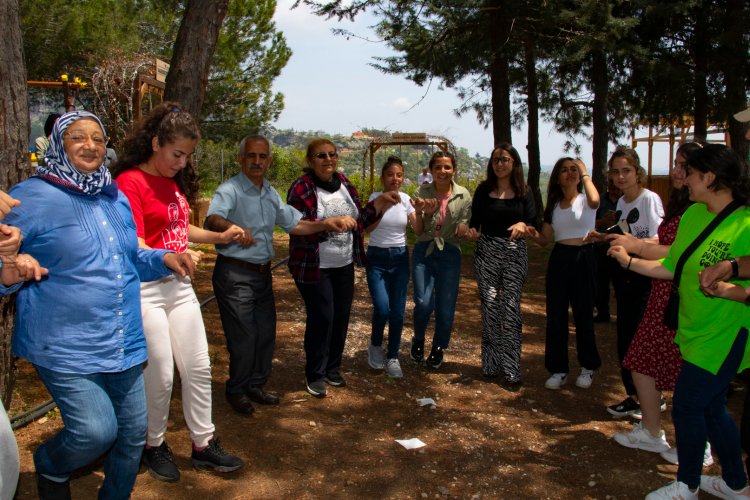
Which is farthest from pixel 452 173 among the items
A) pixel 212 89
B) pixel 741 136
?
pixel 212 89

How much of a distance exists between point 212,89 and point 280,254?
13.3 m

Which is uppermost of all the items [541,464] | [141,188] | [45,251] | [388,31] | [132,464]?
[388,31]

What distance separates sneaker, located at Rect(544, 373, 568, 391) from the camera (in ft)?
16.5

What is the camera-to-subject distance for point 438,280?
5.28 m

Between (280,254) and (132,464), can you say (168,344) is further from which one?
(280,254)

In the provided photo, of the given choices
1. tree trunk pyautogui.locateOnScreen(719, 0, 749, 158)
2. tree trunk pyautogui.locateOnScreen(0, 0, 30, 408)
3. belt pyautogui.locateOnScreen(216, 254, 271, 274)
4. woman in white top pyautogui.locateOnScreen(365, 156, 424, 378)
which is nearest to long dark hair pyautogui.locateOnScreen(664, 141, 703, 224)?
woman in white top pyautogui.locateOnScreen(365, 156, 424, 378)

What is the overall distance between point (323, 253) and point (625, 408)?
2408 mm

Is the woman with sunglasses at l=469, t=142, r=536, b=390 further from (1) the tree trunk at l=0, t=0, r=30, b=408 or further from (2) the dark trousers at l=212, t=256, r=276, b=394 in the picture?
(1) the tree trunk at l=0, t=0, r=30, b=408

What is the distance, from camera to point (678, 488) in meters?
3.17

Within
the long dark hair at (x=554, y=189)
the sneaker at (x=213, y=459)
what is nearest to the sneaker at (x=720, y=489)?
the long dark hair at (x=554, y=189)

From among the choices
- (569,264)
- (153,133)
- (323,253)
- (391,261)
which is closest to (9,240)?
(153,133)

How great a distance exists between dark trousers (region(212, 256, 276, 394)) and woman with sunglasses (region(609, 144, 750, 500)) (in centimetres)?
248

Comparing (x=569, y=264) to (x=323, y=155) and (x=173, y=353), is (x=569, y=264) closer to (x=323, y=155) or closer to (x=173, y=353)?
(x=323, y=155)

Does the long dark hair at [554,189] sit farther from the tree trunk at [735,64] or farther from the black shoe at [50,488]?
the tree trunk at [735,64]
